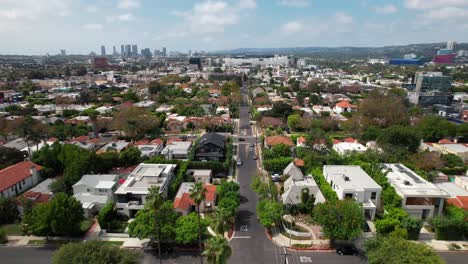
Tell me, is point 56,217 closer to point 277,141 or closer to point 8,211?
Result: point 8,211

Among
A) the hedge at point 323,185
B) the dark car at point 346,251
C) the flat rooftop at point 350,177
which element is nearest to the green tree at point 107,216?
the dark car at point 346,251

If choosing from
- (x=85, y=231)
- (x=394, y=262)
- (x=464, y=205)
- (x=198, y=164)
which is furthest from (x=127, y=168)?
(x=464, y=205)

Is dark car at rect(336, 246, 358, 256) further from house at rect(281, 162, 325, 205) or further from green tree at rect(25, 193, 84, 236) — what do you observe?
green tree at rect(25, 193, 84, 236)

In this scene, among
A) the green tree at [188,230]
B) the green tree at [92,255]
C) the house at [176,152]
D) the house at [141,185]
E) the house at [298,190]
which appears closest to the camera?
the green tree at [92,255]

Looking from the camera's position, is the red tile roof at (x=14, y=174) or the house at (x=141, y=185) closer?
the house at (x=141, y=185)

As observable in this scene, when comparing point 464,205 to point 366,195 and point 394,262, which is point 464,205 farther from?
point 394,262

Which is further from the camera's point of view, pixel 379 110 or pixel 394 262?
pixel 379 110

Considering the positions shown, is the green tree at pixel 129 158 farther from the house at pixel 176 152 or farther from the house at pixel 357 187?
the house at pixel 357 187
